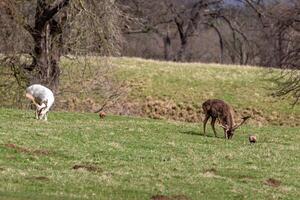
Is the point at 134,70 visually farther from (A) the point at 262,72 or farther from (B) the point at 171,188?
(B) the point at 171,188

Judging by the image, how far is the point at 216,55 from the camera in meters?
99.2

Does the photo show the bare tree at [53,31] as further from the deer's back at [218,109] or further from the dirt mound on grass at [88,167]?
the dirt mound on grass at [88,167]

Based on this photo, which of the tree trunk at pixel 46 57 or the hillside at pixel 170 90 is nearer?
the tree trunk at pixel 46 57

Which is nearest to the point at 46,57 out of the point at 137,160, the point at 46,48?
the point at 46,48

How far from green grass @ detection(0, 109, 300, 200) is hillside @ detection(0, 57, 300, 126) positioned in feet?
39.0

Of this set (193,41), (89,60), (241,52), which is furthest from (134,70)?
(193,41)

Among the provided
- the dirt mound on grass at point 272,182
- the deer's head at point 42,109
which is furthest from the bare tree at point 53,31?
the dirt mound on grass at point 272,182

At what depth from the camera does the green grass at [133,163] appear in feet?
48.0

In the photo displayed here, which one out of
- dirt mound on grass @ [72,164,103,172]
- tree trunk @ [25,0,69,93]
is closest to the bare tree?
tree trunk @ [25,0,69,93]

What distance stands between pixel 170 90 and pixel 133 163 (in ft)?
88.5

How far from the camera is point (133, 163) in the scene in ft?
57.1

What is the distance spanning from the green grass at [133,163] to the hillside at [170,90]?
11897 mm

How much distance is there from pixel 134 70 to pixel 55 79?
48.0 ft

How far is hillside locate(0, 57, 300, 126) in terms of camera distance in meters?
36.5
